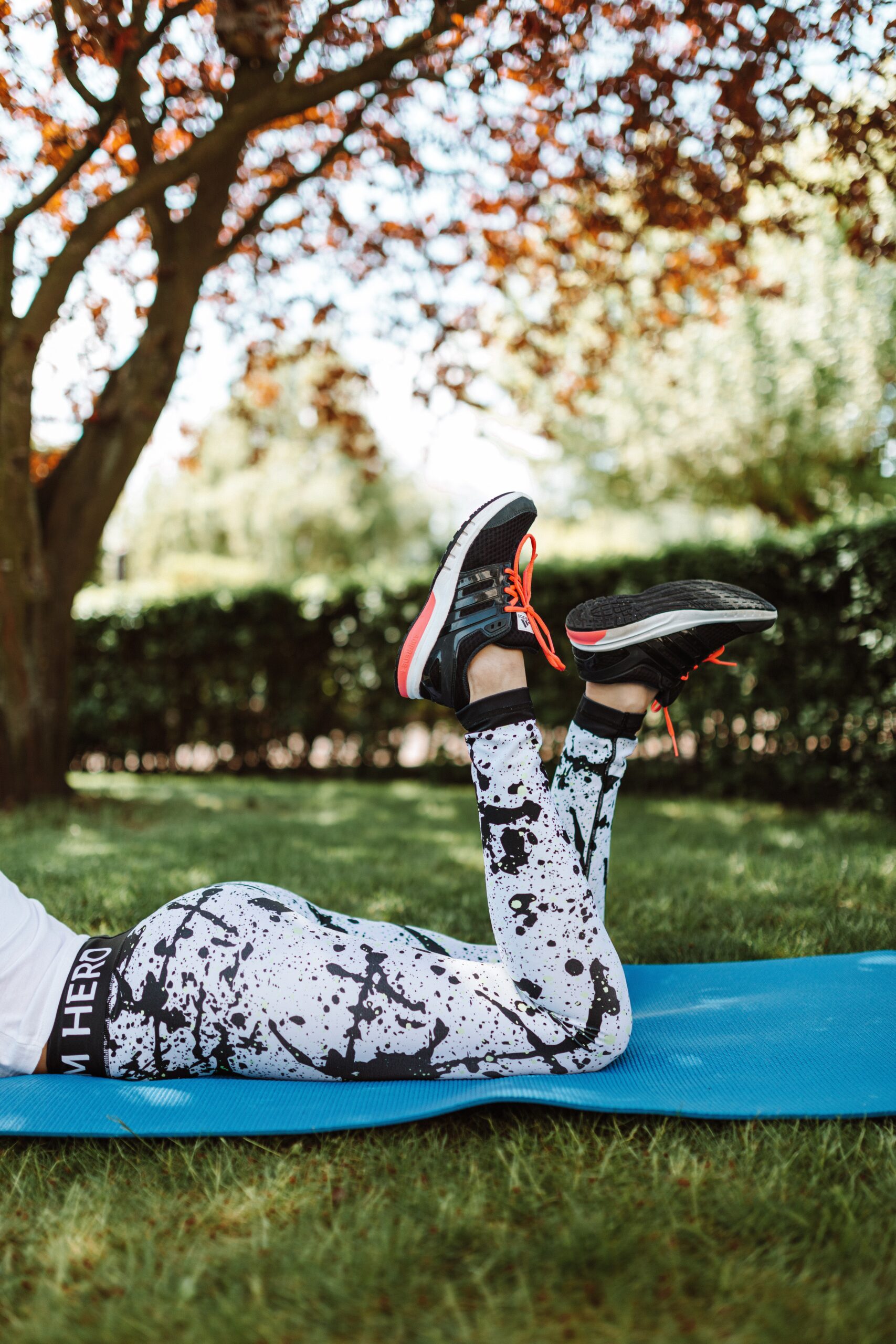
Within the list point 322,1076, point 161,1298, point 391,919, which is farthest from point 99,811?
point 161,1298

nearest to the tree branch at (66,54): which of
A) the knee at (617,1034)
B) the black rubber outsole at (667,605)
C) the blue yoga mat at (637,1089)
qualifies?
the black rubber outsole at (667,605)

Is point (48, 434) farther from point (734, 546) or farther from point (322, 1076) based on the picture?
point (322, 1076)

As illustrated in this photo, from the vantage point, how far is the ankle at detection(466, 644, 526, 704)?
1.95 m

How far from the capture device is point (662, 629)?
84.4 inches

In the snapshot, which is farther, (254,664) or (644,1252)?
(254,664)

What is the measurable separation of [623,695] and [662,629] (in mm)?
198

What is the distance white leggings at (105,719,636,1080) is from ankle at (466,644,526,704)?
0.10m

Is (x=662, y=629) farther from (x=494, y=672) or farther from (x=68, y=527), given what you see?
(x=68, y=527)

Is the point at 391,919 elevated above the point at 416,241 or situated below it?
below

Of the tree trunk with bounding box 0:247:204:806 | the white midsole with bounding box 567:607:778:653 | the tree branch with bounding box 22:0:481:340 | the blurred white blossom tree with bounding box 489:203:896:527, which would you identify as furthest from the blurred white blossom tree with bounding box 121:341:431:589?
the white midsole with bounding box 567:607:778:653

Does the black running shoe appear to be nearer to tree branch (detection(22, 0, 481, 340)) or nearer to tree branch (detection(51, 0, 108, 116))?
tree branch (detection(22, 0, 481, 340))

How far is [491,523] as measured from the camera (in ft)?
6.89

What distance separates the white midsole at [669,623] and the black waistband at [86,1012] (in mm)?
1271

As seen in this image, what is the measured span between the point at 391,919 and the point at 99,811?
3378 millimetres
